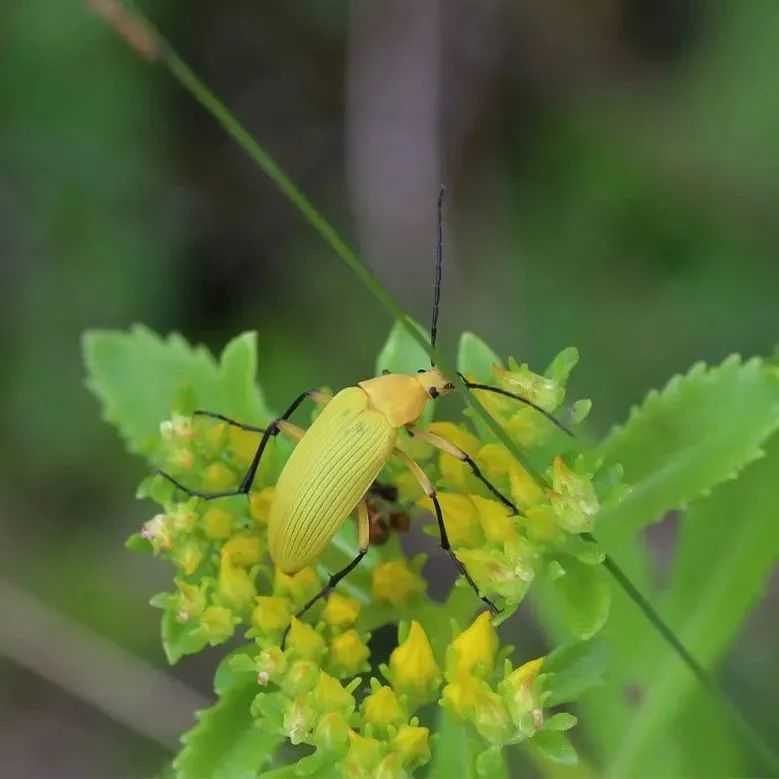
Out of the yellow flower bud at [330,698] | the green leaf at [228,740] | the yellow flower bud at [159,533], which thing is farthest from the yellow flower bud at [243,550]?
the yellow flower bud at [330,698]

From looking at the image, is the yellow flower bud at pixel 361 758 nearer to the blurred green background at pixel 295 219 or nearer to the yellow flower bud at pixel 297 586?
the yellow flower bud at pixel 297 586

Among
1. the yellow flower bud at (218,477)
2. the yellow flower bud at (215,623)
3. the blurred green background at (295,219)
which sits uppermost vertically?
the blurred green background at (295,219)

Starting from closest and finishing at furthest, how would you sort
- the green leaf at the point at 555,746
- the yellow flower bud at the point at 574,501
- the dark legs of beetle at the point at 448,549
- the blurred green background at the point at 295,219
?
1. the green leaf at the point at 555,746
2. the yellow flower bud at the point at 574,501
3. the dark legs of beetle at the point at 448,549
4. the blurred green background at the point at 295,219

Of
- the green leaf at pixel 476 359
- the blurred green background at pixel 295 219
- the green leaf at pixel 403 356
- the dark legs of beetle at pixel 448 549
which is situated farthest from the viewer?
the blurred green background at pixel 295 219

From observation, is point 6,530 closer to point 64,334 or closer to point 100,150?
point 64,334

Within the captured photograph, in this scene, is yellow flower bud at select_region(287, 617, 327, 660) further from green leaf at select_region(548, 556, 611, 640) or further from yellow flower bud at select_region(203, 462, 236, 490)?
green leaf at select_region(548, 556, 611, 640)

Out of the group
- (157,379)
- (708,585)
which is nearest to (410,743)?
(708,585)
